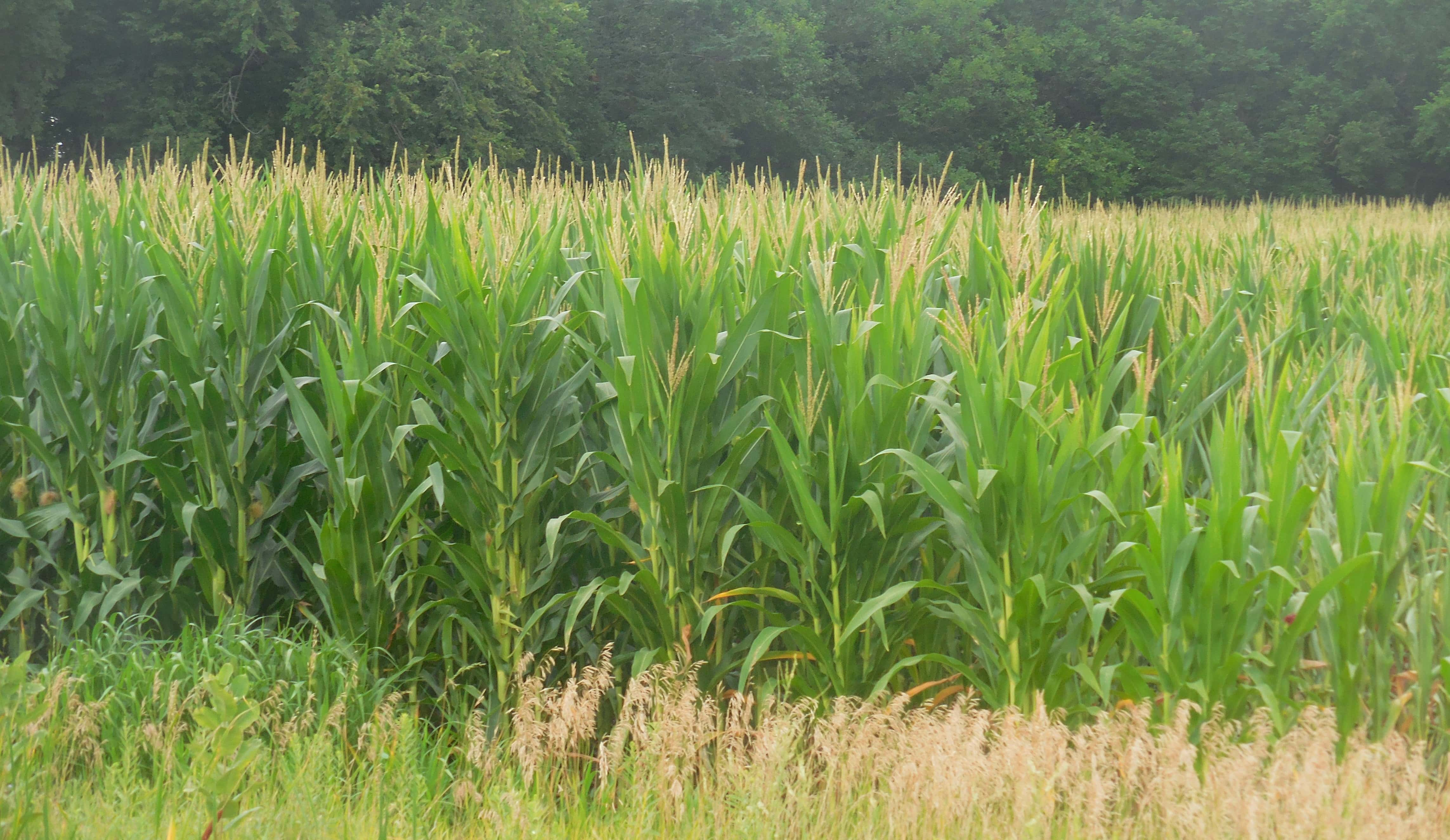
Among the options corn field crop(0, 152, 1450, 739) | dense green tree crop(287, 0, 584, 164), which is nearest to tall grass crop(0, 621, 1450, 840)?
corn field crop(0, 152, 1450, 739)

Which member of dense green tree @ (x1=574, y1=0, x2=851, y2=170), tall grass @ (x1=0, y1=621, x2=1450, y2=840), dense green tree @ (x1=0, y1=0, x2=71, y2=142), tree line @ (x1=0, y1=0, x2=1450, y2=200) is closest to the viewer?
tall grass @ (x1=0, y1=621, x2=1450, y2=840)

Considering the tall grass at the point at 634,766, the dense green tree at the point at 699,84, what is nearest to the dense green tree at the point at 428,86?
the dense green tree at the point at 699,84

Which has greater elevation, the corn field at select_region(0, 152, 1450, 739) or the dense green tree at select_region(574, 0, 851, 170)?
the dense green tree at select_region(574, 0, 851, 170)

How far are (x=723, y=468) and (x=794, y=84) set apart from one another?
2545 cm

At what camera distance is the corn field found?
2814mm

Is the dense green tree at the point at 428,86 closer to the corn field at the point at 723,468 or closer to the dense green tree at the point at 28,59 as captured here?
the dense green tree at the point at 28,59

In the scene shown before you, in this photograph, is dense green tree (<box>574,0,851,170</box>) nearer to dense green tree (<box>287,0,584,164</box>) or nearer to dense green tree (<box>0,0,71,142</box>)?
dense green tree (<box>287,0,584,164</box>)

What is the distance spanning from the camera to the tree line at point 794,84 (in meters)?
20.4

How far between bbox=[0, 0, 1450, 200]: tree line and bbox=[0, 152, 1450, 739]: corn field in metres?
16.8

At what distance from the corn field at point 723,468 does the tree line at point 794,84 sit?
1683 centimetres

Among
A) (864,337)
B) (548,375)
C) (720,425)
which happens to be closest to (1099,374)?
(864,337)

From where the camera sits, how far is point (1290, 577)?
8.74 ft

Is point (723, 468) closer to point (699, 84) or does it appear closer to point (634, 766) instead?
point (634, 766)

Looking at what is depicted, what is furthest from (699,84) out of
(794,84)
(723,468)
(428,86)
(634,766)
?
(634,766)
